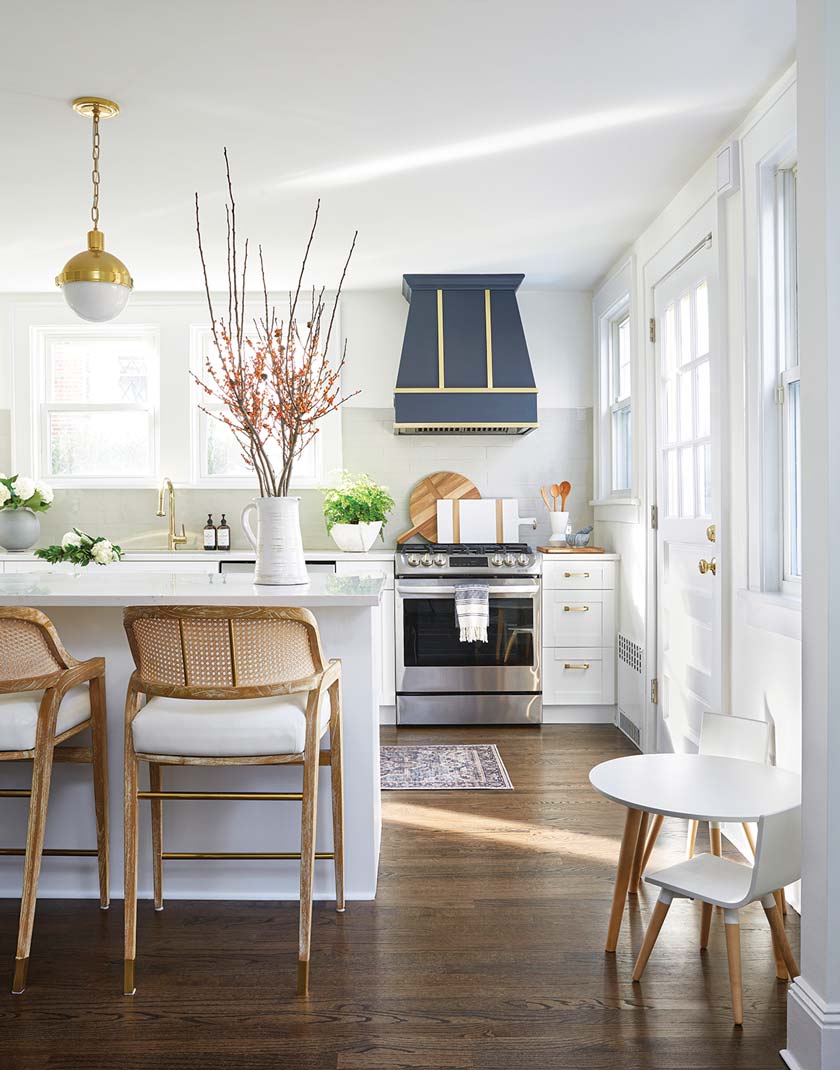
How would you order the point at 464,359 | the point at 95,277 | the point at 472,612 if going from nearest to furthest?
the point at 95,277 → the point at 472,612 → the point at 464,359

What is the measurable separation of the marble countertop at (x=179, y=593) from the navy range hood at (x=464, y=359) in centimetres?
239

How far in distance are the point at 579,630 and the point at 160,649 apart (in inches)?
120

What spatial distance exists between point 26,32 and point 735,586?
9.15ft

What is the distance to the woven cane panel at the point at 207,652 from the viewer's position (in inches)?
84.4

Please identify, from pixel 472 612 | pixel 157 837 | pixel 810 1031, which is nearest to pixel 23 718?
pixel 157 837

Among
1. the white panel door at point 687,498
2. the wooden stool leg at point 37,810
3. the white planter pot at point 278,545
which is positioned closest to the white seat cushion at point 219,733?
the wooden stool leg at point 37,810

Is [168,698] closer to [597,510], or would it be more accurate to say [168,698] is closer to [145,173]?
[145,173]

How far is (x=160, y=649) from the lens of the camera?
2.18 meters

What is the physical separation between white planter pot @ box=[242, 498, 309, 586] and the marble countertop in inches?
1.9

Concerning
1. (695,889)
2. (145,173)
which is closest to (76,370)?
(145,173)

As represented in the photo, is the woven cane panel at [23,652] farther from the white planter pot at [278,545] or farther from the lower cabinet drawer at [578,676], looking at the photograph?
the lower cabinet drawer at [578,676]

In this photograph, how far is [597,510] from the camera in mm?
5379

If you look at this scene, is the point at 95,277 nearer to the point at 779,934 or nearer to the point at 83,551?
the point at 83,551

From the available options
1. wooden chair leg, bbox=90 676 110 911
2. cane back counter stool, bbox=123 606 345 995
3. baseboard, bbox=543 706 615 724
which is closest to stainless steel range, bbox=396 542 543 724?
baseboard, bbox=543 706 615 724
